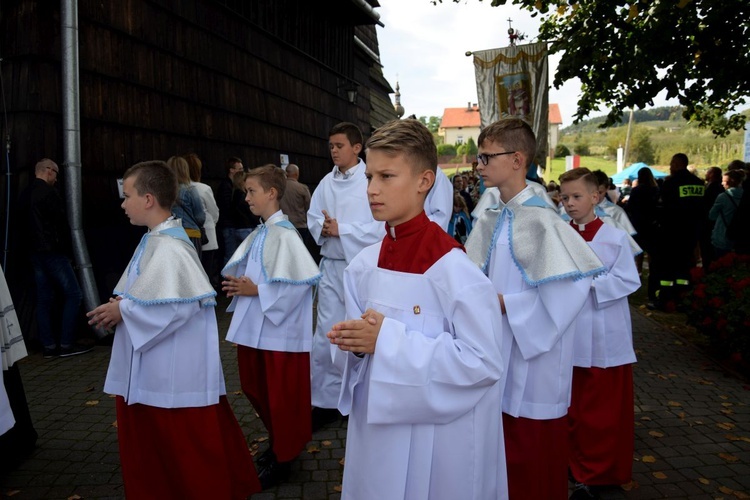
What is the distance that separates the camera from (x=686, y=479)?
3691 millimetres

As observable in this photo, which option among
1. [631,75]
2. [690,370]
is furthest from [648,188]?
[690,370]

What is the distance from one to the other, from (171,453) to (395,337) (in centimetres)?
167

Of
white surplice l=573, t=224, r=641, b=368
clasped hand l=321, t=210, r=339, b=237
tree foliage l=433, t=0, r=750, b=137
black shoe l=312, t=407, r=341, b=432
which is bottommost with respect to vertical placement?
black shoe l=312, t=407, r=341, b=432

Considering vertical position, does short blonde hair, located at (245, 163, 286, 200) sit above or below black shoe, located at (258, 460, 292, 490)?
above

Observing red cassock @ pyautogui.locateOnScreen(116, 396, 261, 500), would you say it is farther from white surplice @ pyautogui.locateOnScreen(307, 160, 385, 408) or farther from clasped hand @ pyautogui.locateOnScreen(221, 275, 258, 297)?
white surplice @ pyautogui.locateOnScreen(307, 160, 385, 408)

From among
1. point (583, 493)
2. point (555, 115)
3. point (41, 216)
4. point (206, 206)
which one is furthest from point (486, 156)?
point (555, 115)

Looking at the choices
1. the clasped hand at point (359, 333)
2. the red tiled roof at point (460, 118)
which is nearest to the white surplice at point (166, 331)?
the clasped hand at point (359, 333)

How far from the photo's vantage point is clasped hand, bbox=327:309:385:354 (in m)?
1.88

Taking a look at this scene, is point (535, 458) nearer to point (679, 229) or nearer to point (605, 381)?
point (605, 381)

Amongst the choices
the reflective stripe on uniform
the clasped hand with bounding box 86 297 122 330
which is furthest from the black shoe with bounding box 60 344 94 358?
the reflective stripe on uniform

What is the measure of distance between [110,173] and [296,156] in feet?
19.4

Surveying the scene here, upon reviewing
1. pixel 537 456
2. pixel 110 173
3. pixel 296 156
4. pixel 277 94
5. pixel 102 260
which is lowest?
pixel 537 456

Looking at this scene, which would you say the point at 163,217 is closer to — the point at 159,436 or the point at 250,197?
the point at 250,197

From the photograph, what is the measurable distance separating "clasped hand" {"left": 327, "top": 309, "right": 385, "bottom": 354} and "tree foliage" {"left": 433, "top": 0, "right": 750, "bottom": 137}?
530cm
